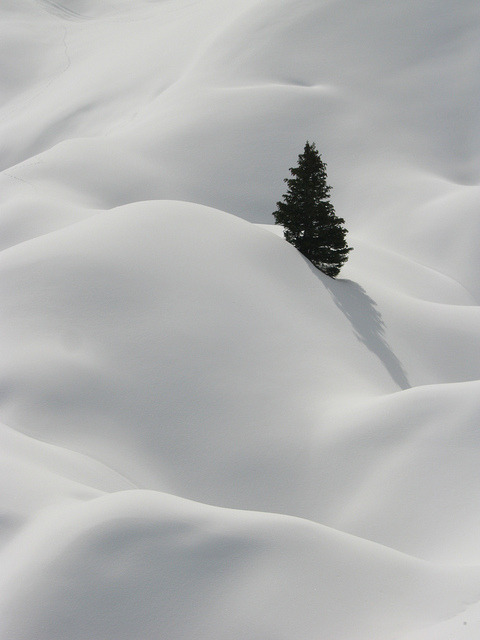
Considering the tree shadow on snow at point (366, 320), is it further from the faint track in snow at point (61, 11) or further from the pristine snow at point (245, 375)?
the faint track in snow at point (61, 11)

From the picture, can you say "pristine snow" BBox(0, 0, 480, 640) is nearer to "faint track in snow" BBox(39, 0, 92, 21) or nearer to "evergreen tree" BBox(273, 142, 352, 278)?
"evergreen tree" BBox(273, 142, 352, 278)

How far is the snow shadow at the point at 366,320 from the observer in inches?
Answer: 827

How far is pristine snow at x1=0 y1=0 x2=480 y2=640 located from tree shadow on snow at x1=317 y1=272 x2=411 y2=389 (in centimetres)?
9

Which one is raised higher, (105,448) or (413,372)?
(413,372)

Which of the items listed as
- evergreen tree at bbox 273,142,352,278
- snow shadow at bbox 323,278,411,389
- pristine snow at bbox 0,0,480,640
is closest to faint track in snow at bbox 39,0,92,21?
pristine snow at bbox 0,0,480,640

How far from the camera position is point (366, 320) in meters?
22.5

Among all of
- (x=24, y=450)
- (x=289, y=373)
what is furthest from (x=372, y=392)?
(x=24, y=450)

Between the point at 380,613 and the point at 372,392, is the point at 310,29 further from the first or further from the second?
the point at 380,613

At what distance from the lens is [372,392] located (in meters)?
18.7

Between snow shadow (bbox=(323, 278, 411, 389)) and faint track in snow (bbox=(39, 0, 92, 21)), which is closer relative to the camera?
snow shadow (bbox=(323, 278, 411, 389))

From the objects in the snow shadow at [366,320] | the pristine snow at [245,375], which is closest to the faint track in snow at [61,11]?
the pristine snow at [245,375]

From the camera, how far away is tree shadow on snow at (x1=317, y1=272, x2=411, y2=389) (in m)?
21.0

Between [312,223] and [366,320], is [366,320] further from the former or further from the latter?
[312,223]

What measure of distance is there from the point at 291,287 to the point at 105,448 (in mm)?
8674
